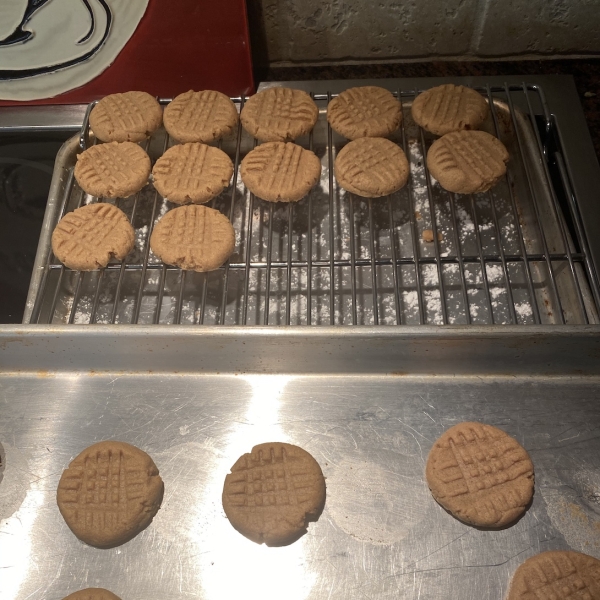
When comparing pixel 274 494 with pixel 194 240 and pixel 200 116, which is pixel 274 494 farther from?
pixel 200 116

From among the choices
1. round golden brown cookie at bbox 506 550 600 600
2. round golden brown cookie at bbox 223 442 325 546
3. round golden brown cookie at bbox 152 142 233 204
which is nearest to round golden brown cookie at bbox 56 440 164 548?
round golden brown cookie at bbox 223 442 325 546

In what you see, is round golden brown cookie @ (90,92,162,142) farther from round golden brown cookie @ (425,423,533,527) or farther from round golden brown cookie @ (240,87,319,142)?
round golden brown cookie @ (425,423,533,527)

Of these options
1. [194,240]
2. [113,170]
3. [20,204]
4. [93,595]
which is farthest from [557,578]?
[20,204]

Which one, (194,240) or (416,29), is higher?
(416,29)

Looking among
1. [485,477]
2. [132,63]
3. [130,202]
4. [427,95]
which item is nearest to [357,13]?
[427,95]

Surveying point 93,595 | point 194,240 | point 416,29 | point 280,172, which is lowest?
point 93,595

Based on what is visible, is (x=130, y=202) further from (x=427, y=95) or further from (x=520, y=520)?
(x=520, y=520)
